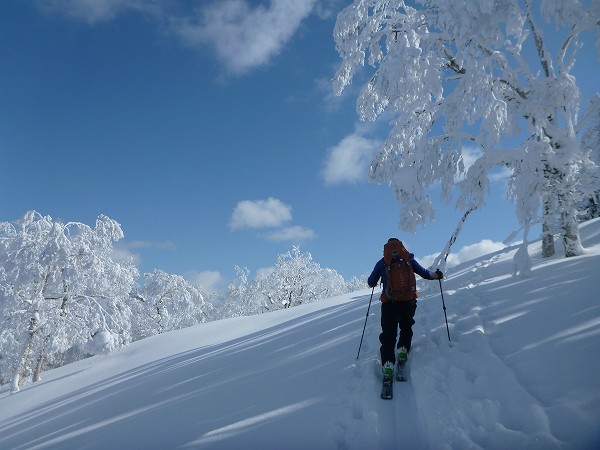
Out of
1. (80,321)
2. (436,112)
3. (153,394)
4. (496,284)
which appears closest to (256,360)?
(153,394)

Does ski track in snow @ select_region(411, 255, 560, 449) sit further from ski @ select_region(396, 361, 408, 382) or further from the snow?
ski @ select_region(396, 361, 408, 382)

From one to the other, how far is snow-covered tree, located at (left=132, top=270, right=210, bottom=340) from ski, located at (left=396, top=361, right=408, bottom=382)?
2820 centimetres

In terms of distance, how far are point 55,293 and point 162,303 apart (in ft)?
53.6

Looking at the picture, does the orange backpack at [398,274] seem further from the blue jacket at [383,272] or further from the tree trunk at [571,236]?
the tree trunk at [571,236]

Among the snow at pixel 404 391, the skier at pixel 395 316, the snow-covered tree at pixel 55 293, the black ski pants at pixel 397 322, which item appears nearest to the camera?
the snow at pixel 404 391

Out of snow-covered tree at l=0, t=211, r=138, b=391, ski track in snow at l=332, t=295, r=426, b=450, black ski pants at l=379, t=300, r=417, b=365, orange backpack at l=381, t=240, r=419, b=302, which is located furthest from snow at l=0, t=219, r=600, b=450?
snow-covered tree at l=0, t=211, r=138, b=391

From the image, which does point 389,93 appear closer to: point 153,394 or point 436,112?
point 436,112

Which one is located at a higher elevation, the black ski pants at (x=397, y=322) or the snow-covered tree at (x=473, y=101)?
the snow-covered tree at (x=473, y=101)

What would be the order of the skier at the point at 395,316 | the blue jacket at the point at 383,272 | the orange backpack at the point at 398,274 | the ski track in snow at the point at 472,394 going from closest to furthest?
1. the ski track in snow at the point at 472,394
2. the skier at the point at 395,316
3. the orange backpack at the point at 398,274
4. the blue jacket at the point at 383,272

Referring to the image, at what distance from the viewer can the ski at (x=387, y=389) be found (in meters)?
3.87

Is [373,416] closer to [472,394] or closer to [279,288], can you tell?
[472,394]

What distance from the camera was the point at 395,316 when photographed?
4797mm

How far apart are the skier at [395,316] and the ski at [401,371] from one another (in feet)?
0.09

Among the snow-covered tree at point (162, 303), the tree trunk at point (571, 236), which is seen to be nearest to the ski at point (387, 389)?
the tree trunk at point (571, 236)
